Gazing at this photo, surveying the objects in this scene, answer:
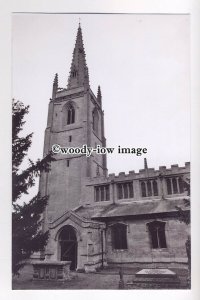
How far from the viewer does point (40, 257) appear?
8.65 metres

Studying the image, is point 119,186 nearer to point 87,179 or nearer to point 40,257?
point 87,179

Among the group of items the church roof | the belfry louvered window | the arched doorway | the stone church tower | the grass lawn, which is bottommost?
the grass lawn

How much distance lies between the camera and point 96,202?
1152 centimetres

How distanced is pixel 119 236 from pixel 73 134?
13.8 ft

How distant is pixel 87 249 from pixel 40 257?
6.04 feet

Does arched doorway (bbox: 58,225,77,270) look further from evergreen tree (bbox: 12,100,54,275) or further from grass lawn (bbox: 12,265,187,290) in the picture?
evergreen tree (bbox: 12,100,54,275)

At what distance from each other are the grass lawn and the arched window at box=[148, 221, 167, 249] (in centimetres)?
177

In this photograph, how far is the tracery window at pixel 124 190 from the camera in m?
11.3

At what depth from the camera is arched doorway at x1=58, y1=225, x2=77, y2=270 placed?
977 cm

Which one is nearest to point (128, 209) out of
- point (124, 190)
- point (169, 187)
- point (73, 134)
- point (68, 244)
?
point (124, 190)

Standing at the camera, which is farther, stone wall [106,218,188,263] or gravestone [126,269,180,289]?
stone wall [106,218,188,263]

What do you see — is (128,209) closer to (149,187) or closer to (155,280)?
(149,187)

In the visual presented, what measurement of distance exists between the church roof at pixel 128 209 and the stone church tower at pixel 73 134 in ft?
1.99

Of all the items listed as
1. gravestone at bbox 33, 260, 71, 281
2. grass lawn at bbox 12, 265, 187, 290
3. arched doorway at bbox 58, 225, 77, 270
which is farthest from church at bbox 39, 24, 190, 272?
grass lawn at bbox 12, 265, 187, 290
